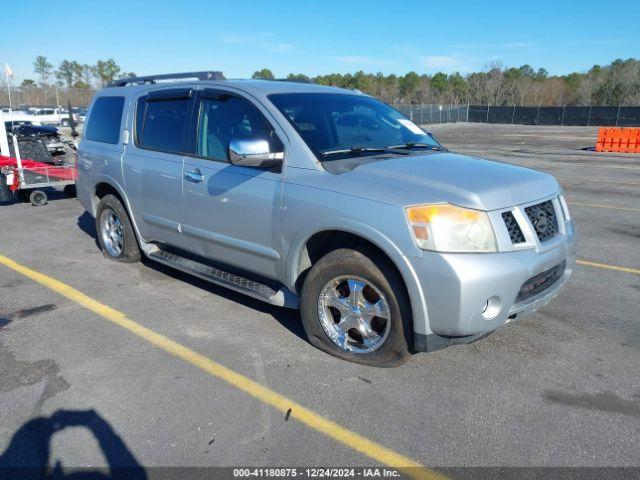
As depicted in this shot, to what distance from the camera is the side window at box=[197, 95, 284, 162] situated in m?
4.17

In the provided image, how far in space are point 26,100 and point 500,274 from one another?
75445 mm

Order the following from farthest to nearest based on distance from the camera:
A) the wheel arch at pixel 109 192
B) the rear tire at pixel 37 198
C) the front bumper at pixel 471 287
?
1. the rear tire at pixel 37 198
2. the wheel arch at pixel 109 192
3. the front bumper at pixel 471 287

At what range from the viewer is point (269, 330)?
169 inches

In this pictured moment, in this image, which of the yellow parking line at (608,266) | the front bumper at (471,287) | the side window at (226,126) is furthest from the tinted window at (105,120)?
the yellow parking line at (608,266)

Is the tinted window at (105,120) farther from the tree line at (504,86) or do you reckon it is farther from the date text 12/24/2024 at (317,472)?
the tree line at (504,86)

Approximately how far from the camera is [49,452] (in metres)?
2.82

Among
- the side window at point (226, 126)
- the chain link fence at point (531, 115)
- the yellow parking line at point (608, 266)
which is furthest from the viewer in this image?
the chain link fence at point (531, 115)

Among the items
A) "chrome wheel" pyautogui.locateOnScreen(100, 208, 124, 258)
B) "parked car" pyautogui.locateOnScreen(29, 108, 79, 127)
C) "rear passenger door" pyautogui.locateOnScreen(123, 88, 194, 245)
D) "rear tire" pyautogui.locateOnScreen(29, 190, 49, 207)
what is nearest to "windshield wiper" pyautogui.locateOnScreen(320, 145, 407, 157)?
"rear passenger door" pyautogui.locateOnScreen(123, 88, 194, 245)

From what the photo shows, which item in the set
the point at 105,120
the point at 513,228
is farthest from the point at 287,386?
the point at 105,120

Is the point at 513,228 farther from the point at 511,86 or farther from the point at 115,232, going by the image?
the point at 511,86

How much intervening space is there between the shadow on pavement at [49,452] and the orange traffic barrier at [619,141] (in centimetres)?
2328

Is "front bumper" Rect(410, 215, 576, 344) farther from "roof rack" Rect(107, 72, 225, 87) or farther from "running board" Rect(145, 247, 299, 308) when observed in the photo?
"roof rack" Rect(107, 72, 225, 87)

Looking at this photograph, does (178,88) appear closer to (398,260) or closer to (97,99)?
(97,99)

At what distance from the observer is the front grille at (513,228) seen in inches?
131
